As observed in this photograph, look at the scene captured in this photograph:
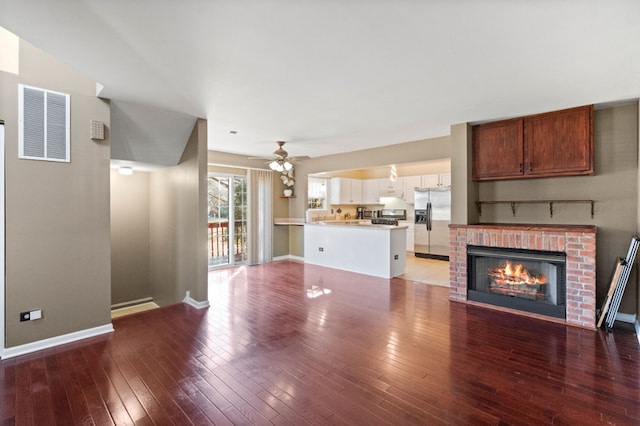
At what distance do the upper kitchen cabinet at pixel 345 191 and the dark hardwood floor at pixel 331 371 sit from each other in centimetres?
478

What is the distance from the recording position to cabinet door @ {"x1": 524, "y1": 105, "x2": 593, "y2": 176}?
3557 millimetres

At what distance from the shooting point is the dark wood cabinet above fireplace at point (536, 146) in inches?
141

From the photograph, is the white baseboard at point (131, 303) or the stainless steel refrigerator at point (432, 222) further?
the stainless steel refrigerator at point (432, 222)

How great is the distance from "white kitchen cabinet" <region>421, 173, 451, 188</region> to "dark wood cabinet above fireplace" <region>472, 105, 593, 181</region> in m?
3.34

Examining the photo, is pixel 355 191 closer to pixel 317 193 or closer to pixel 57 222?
pixel 317 193

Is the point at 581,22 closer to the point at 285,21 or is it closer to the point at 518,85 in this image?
the point at 518,85

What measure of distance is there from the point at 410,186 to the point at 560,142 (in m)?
4.73

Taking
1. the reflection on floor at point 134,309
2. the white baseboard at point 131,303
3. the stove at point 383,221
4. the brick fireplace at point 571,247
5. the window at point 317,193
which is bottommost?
the reflection on floor at point 134,309

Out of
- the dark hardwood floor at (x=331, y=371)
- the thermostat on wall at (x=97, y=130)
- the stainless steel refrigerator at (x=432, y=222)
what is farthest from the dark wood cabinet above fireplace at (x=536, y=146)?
the thermostat on wall at (x=97, y=130)

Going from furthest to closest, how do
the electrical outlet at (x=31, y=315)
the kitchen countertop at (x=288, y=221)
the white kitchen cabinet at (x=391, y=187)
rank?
the white kitchen cabinet at (x=391, y=187) < the kitchen countertop at (x=288, y=221) < the electrical outlet at (x=31, y=315)

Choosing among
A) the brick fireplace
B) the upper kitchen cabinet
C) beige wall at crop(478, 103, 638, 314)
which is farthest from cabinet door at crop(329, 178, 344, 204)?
beige wall at crop(478, 103, 638, 314)

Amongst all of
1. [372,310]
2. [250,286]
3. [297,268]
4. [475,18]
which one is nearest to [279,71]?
[475,18]

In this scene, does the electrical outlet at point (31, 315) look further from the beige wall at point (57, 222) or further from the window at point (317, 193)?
the window at point (317, 193)

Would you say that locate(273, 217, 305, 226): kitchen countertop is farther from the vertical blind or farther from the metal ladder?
the metal ladder
